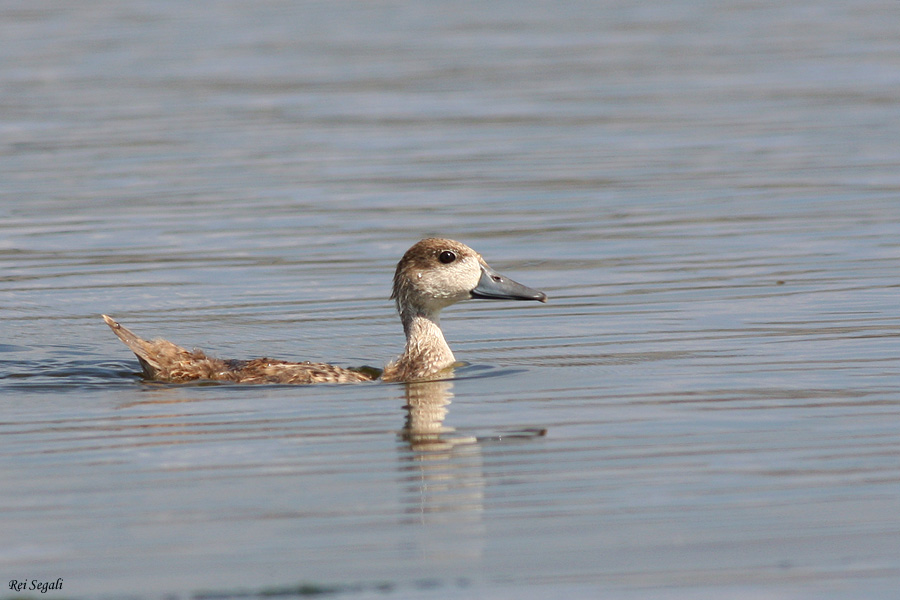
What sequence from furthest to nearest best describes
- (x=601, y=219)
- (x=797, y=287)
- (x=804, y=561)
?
1. (x=601, y=219)
2. (x=797, y=287)
3. (x=804, y=561)

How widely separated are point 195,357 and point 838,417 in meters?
3.69

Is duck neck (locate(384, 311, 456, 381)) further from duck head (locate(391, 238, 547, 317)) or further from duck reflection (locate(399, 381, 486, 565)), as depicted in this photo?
duck reflection (locate(399, 381, 486, 565))

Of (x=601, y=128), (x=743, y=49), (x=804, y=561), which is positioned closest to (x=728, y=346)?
(x=804, y=561)

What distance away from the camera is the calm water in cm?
598

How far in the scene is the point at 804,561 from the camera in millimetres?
5727

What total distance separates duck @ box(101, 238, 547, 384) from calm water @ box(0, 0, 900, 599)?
0.47 feet

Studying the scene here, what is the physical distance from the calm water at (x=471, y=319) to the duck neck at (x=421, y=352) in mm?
223

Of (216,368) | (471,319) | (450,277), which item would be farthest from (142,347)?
(471,319)

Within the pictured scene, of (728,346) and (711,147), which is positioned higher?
(711,147)

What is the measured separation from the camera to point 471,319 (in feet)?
38.7

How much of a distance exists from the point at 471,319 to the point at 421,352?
199 cm

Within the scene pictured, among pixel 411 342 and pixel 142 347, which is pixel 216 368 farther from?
pixel 411 342

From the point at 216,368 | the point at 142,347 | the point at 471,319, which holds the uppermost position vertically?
the point at 471,319

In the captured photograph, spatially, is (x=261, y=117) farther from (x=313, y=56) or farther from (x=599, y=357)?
(x=599, y=357)
